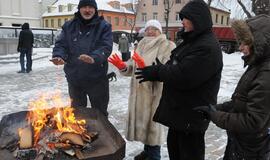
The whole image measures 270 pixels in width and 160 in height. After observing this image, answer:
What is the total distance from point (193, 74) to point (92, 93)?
1805mm

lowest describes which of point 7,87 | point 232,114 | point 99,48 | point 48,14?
A: point 7,87

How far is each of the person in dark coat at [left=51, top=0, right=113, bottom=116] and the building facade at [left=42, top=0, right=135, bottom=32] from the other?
146 feet

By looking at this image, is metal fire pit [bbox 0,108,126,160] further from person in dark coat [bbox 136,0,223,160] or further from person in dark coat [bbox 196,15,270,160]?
person in dark coat [bbox 196,15,270,160]

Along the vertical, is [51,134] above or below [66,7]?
below

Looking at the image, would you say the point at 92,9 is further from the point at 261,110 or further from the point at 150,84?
the point at 261,110

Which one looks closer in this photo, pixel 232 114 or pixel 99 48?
pixel 232 114

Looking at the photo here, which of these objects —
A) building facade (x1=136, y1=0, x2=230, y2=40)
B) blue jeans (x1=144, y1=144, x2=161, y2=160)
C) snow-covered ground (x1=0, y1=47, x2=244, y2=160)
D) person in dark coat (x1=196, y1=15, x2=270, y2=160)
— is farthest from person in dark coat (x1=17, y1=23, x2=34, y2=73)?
building facade (x1=136, y1=0, x2=230, y2=40)

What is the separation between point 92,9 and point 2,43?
46.7 feet

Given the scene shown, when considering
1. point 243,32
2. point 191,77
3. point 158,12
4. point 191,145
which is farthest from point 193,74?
point 158,12

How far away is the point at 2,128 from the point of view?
3305 mm

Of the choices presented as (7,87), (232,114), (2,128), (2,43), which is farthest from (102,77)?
(2,43)

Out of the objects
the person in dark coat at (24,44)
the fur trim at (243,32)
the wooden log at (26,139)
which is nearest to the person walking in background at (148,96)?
the wooden log at (26,139)

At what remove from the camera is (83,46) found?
401cm

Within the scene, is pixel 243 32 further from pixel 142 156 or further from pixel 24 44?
pixel 24 44
